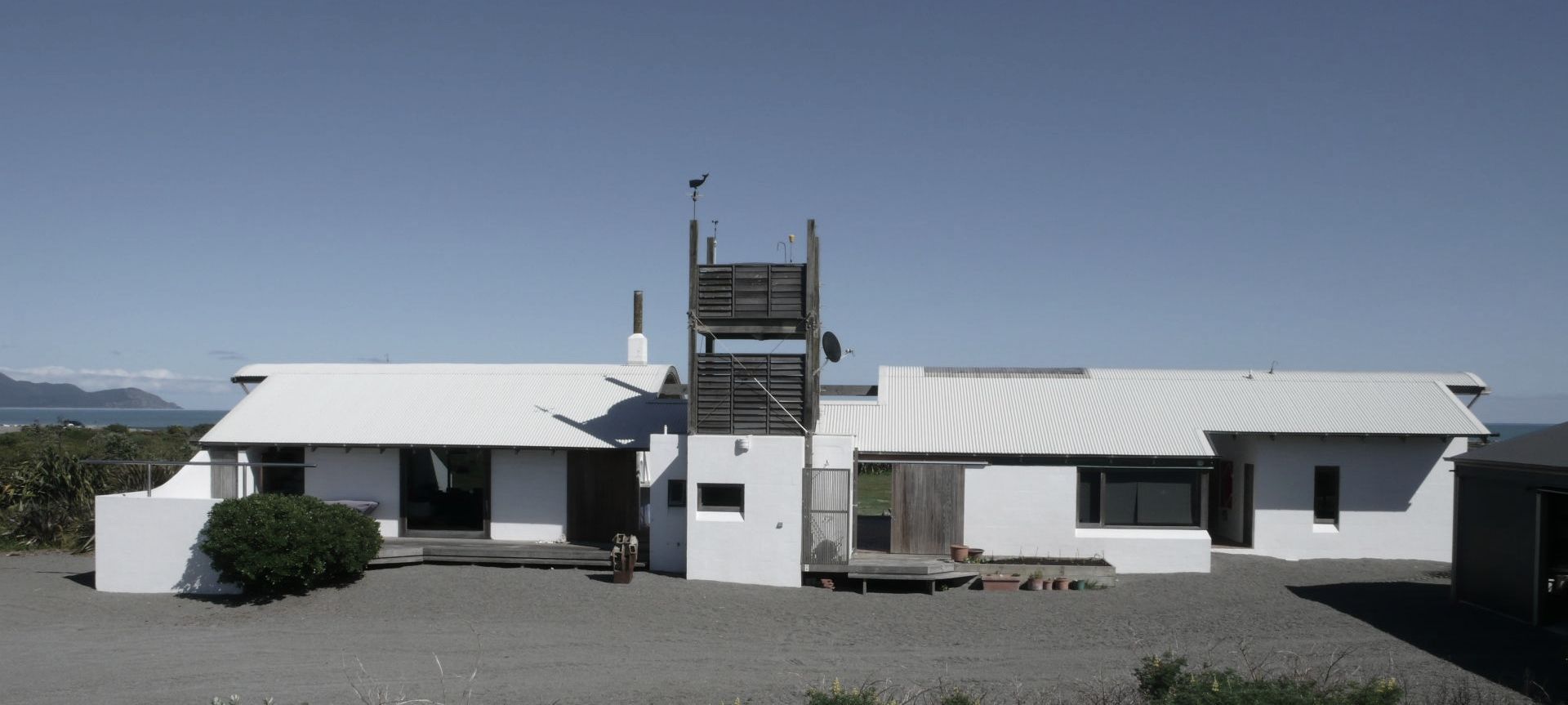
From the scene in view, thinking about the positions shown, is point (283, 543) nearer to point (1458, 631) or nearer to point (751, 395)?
point (751, 395)

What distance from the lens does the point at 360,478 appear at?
20.4 meters

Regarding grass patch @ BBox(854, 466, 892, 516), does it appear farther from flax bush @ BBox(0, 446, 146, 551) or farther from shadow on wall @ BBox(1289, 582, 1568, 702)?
flax bush @ BBox(0, 446, 146, 551)

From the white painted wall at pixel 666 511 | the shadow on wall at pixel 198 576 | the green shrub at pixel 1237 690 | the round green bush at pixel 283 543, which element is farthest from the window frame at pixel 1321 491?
the shadow on wall at pixel 198 576

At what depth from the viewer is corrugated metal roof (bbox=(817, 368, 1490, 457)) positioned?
67.2 ft

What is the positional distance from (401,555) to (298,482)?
140 inches

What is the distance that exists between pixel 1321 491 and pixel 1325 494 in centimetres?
10

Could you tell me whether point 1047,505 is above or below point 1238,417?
below

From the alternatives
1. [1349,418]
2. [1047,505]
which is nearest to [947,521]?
[1047,505]

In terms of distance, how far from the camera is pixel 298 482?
20.7 meters

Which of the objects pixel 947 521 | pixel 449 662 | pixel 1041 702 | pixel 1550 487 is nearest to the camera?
pixel 1041 702

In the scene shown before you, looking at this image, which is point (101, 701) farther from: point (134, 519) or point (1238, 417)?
point (1238, 417)

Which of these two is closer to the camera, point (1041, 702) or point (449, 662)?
point (1041, 702)

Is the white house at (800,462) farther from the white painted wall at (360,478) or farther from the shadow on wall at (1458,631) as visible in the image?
the shadow on wall at (1458,631)

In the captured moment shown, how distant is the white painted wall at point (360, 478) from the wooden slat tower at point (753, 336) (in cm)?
628
